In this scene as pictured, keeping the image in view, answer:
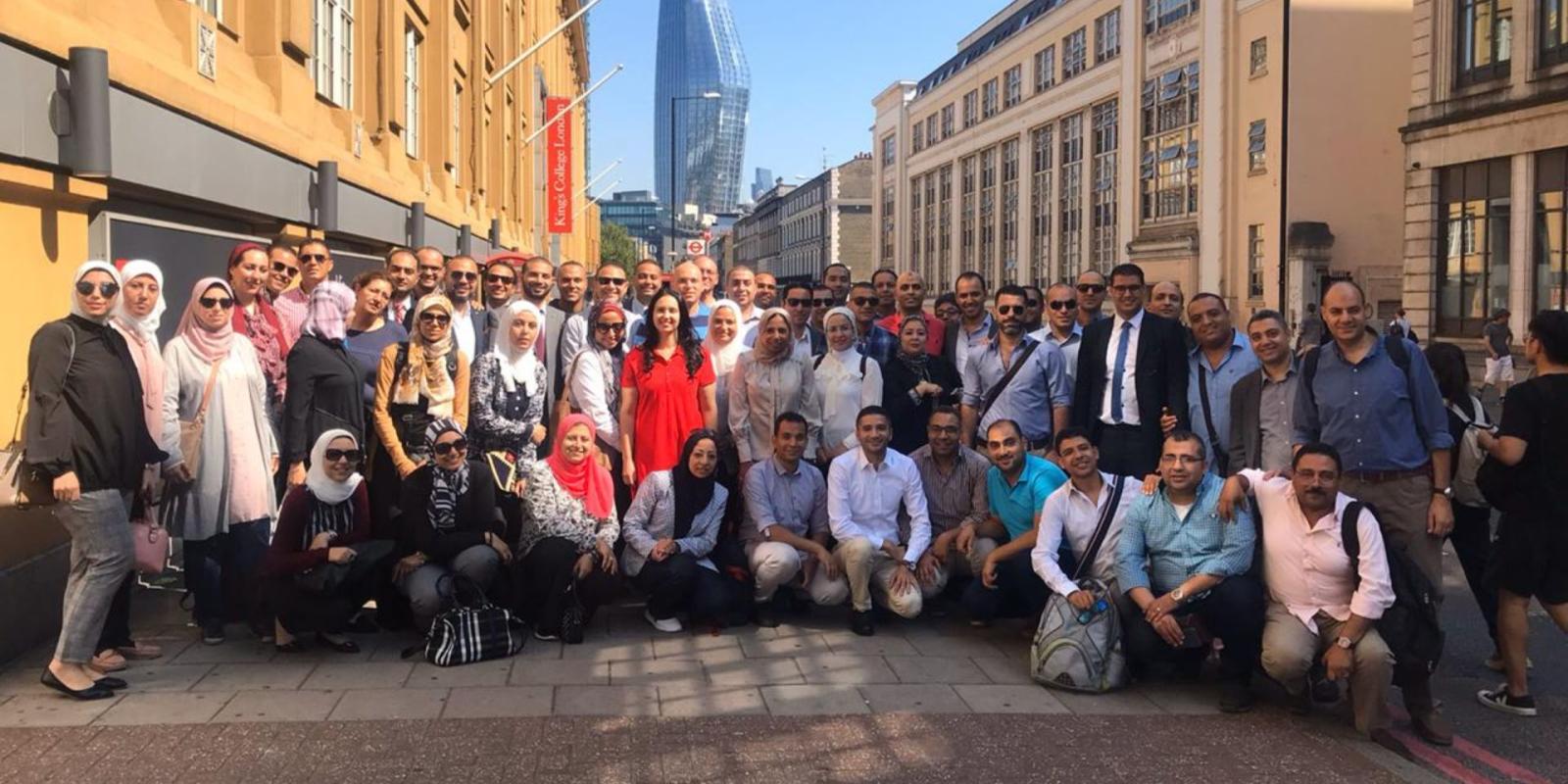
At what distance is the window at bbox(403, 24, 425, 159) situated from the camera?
802 inches

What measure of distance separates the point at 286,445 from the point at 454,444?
110 centimetres

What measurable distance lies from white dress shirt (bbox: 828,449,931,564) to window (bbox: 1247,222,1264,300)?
120 ft

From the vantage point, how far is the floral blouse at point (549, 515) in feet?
22.1

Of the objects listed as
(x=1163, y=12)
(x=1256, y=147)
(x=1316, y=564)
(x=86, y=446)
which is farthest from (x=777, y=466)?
(x=1163, y=12)

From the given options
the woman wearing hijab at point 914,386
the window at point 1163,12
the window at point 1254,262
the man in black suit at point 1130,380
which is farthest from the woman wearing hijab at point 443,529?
the window at point 1163,12

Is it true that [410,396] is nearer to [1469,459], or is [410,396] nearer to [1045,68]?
[1469,459]

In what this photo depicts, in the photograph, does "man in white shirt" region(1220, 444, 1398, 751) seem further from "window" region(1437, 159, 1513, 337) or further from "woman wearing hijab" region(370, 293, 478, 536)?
"window" region(1437, 159, 1513, 337)

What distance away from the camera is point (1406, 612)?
17.7ft

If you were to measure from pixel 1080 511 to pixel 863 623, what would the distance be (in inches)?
55.9

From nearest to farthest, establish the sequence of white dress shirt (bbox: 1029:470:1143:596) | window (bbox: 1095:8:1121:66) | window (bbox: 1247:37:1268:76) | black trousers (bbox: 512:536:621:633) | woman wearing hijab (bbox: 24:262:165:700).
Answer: woman wearing hijab (bbox: 24:262:165:700) → white dress shirt (bbox: 1029:470:1143:596) → black trousers (bbox: 512:536:621:633) → window (bbox: 1247:37:1268:76) → window (bbox: 1095:8:1121:66)

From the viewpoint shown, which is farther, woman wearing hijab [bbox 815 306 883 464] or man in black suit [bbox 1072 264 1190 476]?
woman wearing hijab [bbox 815 306 883 464]

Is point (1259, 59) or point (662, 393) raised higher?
point (1259, 59)

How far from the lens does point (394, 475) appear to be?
22.8 feet

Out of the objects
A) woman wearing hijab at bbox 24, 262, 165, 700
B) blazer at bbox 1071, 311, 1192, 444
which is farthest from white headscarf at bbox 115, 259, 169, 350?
blazer at bbox 1071, 311, 1192, 444
